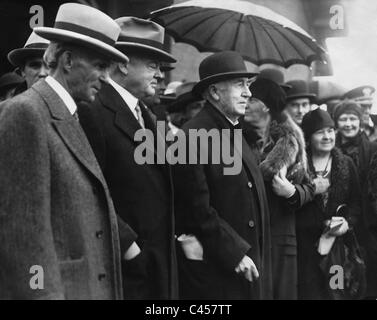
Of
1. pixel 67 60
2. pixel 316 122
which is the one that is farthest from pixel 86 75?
pixel 316 122

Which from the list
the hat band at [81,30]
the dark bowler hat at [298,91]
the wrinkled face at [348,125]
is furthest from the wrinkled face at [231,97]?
the wrinkled face at [348,125]

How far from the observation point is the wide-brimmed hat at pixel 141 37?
14.5 feet

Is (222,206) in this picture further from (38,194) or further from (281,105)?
(38,194)

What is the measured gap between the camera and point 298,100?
20.2 ft

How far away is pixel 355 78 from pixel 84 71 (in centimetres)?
330

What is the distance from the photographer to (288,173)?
5188 millimetres

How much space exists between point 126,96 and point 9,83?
1.51 m

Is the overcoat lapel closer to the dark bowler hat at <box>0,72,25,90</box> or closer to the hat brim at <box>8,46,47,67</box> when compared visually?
the hat brim at <box>8,46,47,67</box>

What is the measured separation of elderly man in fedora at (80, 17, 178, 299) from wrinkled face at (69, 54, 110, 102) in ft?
1.30

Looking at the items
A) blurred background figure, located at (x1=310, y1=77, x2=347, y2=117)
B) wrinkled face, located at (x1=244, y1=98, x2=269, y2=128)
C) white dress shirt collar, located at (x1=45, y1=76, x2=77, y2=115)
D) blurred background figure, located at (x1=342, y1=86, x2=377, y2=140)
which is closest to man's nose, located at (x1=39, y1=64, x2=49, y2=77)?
white dress shirt collar, located at (x1=45, y1=76, x2=77, y2=115)

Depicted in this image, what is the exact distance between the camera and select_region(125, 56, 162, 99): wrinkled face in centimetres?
434

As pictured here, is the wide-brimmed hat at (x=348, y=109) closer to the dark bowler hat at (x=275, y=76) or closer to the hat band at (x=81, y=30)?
the dark bowler hat at (x=275, y=76)

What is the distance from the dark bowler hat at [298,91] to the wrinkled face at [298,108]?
1.3 inches

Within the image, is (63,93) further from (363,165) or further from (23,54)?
(363,165)
